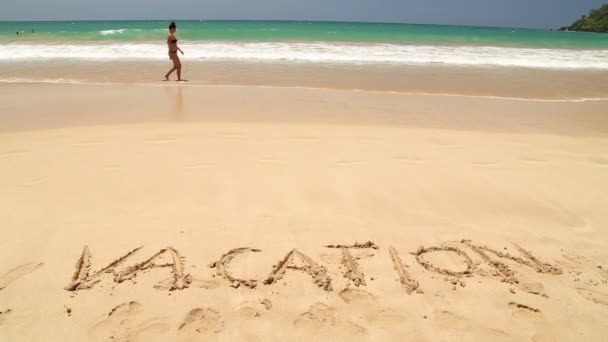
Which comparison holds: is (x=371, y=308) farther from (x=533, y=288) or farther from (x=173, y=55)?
(x=173, y=55)

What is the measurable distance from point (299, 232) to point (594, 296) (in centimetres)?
204

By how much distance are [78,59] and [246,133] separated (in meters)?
12.2

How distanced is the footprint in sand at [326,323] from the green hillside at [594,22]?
224 ft

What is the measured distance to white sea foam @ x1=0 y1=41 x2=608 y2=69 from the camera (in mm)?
14617

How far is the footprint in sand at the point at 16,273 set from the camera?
7.84 feet

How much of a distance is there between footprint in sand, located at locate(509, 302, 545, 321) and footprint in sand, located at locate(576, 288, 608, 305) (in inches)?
16.2

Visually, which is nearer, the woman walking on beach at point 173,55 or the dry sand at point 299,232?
the dry sand at point 299,232

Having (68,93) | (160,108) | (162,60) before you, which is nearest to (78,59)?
(162,60)

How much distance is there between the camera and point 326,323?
84.7 inches

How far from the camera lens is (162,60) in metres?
14.1

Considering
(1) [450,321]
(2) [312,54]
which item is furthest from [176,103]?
(2) [312,54]

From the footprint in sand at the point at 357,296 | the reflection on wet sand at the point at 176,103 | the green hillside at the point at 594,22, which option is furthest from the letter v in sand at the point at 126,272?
the green hillside at the point at 594,22

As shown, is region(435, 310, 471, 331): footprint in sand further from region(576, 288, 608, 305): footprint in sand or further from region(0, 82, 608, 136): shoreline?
region(0, 82, 608, 136): shoreline

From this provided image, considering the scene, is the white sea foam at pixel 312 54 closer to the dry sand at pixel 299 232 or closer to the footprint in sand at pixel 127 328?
the dry sand at pixel 299 232
